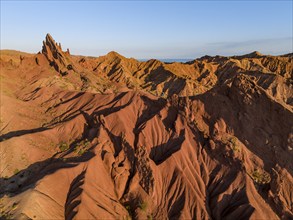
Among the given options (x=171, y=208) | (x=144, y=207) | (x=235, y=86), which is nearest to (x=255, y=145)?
(x=235, y=86)

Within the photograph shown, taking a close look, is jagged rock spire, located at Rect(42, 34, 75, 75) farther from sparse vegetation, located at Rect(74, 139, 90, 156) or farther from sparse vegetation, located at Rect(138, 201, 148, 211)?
sparse vegetation, located at Rect(138, 201, 148, 211)

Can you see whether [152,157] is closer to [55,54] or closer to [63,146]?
[63,146]

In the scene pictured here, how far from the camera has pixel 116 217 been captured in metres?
26.0

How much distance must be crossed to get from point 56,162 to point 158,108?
1436 cm

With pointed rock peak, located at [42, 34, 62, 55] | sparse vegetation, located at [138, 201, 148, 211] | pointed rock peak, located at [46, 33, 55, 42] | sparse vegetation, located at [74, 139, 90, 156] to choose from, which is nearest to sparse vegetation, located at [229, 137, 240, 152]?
sparse vegetation, located at [138, 201, 148, 211]

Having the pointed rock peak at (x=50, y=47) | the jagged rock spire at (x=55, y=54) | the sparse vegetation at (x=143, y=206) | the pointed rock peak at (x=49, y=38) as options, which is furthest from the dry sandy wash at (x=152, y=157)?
the pointed rock peak at (x=49, y=38)

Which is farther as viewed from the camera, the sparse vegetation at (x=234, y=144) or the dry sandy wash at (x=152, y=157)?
the sparse vegetation at (x=234, y=144)

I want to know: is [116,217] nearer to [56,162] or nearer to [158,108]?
[56,162]

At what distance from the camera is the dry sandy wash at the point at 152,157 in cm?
2659

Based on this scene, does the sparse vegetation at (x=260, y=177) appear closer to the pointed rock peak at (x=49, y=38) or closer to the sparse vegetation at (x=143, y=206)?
the sparse vegetation at (x=143, y=206)

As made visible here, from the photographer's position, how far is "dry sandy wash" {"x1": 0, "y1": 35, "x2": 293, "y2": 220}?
26594 millimetres

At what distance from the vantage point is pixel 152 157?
33000mm

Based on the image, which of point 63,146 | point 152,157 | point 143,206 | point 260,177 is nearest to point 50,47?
point 63,146

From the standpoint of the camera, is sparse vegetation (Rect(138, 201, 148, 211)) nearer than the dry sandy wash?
No
